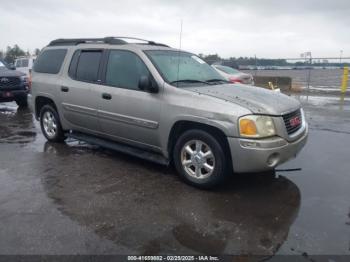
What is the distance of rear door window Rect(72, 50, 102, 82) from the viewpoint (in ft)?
19.7

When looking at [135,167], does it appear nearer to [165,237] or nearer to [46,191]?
[46,191]

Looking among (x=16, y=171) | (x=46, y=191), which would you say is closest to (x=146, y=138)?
(x=46, y=191)

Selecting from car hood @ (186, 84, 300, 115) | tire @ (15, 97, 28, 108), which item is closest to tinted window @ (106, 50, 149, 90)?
car hood @ (186, 84, 300, 115)

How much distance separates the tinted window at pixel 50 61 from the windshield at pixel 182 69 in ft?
7.03

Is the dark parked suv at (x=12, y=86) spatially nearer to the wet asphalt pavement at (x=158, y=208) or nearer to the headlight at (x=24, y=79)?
the headlight at (x=24, y=79)

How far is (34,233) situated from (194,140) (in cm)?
216

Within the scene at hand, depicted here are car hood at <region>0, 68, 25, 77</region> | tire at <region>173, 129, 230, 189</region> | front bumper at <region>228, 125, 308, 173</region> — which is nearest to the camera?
front bumper at <region>228, 125, 308, 173</region>

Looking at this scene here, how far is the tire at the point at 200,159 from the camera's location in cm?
455

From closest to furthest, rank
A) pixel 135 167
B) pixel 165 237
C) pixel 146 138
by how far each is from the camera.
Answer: pixel 165 237
pixel 146 138
pixel 135 167

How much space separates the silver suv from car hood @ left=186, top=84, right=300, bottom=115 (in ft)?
0.04

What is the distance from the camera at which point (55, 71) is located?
6.82m

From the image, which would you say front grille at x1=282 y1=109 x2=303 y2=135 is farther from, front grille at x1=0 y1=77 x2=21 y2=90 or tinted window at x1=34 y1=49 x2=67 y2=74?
front grille at x1=0 y1=77 x2=21 y2=90

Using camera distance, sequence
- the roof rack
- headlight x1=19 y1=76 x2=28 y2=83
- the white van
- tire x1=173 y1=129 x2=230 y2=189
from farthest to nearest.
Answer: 1. the white van
2. headlight x1=19 y1=76 x2=28 y2=83
3. the roof rack
4. tire x1=173 y1=129 x2=230 y2=189

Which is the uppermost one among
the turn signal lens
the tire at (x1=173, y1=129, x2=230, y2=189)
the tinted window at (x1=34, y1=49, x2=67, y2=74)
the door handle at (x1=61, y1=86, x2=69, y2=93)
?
the tinted window at (x1=34, y1=49, x2=67, y2=74)
